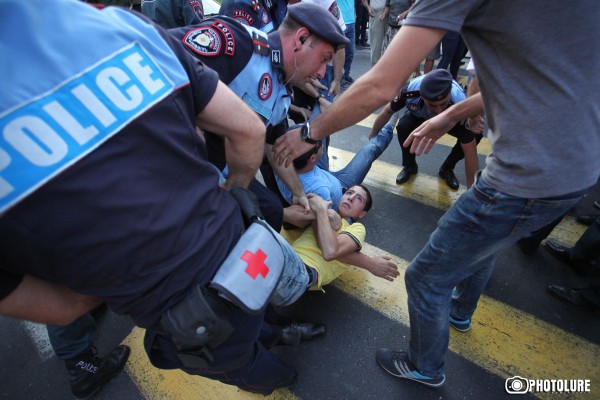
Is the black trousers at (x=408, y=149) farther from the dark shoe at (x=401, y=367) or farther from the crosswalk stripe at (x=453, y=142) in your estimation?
the dark shoe at (x=401, y=367)

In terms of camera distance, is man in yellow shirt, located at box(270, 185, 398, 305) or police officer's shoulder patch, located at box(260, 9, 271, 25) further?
police officer's shoulder patch, located at box(260, 9, 271, 25)

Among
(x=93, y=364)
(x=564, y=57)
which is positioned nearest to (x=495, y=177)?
(x=564, y=57)

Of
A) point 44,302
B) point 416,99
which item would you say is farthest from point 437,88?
point 44,302

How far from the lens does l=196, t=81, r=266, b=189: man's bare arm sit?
1084 millimetres

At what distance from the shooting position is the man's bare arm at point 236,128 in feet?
3.56

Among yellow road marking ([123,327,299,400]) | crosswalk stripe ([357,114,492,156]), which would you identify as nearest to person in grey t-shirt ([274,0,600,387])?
yellow road marking ([123,327,299,400])

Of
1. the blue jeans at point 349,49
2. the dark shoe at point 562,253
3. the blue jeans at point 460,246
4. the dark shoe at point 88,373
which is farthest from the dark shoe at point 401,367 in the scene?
the blue jeans at point 349,49

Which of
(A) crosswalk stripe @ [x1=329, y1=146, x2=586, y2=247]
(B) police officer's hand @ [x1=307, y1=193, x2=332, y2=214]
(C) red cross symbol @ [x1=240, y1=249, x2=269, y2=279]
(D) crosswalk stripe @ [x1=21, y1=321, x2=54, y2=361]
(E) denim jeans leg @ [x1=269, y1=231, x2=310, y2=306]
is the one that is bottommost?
(D) crosswalk stripe @ [x1=21, y1=321, x2=54, y2=361]

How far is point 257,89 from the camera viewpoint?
5.87 ft

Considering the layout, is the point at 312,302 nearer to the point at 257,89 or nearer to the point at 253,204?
the point at 253,204

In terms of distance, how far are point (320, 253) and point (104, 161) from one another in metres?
1.60

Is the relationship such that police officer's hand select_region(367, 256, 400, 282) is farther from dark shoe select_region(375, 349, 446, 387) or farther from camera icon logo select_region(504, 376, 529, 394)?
camera icon logo select_region(504, 376, 529, 394)

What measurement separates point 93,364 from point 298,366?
4.01 ft

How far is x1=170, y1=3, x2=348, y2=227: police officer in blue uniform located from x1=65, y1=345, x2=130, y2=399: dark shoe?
4.36 ft
